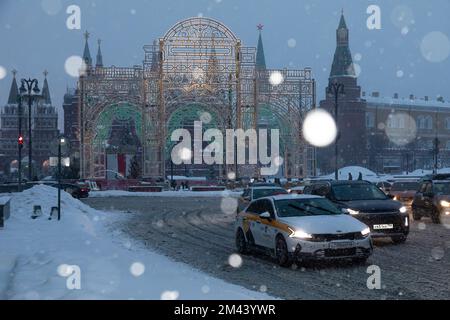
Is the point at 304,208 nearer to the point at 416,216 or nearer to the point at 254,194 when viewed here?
the point at 254,194

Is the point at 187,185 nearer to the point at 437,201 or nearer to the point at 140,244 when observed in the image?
the point at 437,201

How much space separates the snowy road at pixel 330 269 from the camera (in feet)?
32.4

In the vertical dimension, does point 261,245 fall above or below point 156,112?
below

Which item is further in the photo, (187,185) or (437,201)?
(187,185)

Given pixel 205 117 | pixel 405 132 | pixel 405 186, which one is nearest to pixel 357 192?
pixel 405 186

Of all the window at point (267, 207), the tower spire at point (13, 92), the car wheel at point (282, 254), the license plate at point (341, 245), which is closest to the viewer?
the license plate at point (341, 245)

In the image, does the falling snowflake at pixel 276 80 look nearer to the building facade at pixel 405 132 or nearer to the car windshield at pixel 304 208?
the car windshield at pixel 304 208

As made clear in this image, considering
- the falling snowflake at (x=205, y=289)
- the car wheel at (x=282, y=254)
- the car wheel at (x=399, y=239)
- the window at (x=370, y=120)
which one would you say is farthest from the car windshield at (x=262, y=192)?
the window at (x=370, y=120)

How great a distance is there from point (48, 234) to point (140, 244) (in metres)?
3.06

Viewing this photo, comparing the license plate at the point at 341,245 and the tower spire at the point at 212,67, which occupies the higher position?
the tower spire at the point at 212,67

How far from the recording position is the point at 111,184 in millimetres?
59406

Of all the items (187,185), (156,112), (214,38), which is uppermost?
(214,38)

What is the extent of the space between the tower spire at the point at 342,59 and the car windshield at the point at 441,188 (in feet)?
336

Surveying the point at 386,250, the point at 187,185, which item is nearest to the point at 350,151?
the point at 187,185
